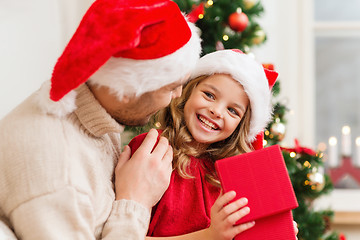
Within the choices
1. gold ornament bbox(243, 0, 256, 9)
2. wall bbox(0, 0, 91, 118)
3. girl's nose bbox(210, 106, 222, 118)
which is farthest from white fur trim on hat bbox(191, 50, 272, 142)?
wall bbox(0, 0, 91, 118)

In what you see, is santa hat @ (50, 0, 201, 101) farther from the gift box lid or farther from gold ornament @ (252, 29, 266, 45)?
gold ornament @ (252, 29, 266, 45)

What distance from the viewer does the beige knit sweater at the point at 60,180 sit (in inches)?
32.9

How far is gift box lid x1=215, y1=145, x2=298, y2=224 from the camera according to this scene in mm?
1022

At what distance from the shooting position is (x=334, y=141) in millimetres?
2510

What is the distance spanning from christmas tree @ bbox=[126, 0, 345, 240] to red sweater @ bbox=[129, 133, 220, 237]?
20.8 inches

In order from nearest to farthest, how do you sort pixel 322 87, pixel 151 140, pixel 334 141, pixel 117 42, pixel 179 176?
pixel 117 42 < pixel 151 140 < pixel 179 176 < pixel 334 141 < pixel 322 87

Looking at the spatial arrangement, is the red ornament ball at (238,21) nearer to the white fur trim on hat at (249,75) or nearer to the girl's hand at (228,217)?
the white fur trim on hat at (249,75)

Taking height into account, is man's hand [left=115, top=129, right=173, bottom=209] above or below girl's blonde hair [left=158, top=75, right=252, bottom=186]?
above

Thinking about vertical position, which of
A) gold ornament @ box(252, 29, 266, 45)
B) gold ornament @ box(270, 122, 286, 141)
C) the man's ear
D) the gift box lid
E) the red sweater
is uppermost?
the man's ear

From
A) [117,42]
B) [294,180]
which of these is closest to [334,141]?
[294,180]

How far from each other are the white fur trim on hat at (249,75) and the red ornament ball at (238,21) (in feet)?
1.59

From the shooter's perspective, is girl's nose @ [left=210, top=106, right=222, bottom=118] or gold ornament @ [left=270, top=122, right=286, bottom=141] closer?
girl's nose @ [left=210, top=106, right=222, bottom=118]

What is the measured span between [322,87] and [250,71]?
1.57 meters

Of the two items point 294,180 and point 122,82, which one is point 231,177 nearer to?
point 122,82
